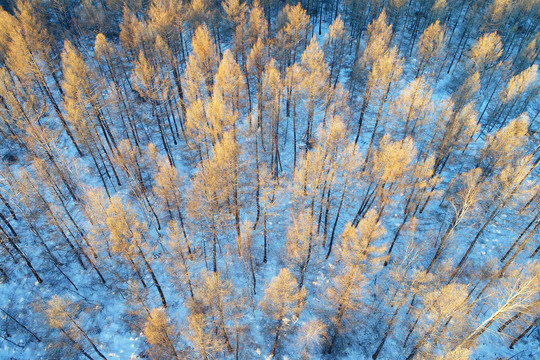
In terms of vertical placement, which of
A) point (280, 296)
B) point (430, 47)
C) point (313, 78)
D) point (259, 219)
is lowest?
point (259, 219)

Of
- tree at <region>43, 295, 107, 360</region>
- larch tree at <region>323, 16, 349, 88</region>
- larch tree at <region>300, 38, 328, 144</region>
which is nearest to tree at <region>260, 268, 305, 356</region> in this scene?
tree at <region>43, 295, 107, 360</region>

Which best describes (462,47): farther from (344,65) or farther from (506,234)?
(506,234)

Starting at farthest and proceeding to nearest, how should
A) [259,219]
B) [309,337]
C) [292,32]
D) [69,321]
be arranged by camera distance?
[292,32] → [259,219] → [309,337] → [69,321]

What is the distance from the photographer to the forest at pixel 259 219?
90.7ft

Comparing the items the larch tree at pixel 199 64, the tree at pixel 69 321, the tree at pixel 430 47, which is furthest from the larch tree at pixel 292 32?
the tree at pixel 69 321

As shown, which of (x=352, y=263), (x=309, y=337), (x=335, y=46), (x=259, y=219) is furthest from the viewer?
(x=335, y=46)

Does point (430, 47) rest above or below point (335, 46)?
below

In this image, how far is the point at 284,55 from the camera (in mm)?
47750

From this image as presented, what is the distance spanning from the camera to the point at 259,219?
3778cm

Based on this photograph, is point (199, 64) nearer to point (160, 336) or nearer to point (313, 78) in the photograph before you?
point (313, 78)

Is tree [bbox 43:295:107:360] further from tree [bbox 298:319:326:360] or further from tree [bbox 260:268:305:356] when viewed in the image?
tree [bbox 298:319:326:360]

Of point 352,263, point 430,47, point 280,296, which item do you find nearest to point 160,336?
point 280,296

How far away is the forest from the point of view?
2764 cm

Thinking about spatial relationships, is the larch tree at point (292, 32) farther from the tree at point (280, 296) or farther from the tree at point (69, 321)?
the tree at point (69, 321)
